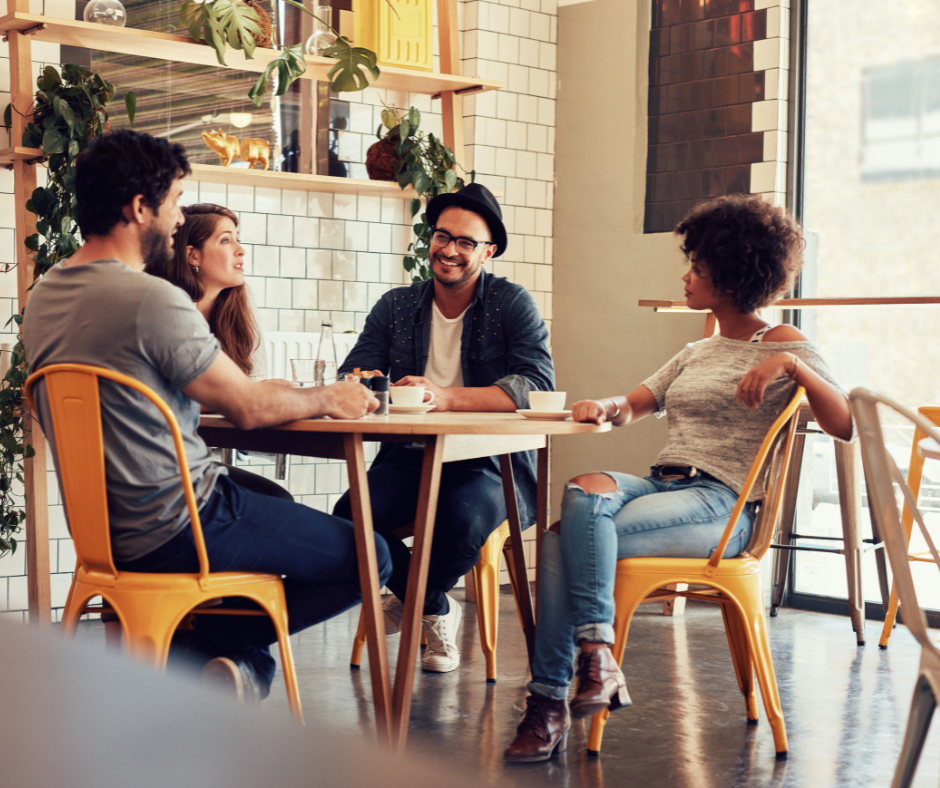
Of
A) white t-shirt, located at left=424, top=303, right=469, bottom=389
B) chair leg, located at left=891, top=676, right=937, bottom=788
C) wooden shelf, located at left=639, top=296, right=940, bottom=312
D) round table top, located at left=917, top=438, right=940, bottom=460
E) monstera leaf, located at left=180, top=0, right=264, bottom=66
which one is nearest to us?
chair leg, located at left=891, top=676, right=937, bottom=788

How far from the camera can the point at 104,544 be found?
204 centimetres

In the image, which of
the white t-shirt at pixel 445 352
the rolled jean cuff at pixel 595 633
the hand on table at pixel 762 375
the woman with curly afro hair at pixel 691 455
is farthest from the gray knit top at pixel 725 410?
the white t-shirt at pixel 445 352

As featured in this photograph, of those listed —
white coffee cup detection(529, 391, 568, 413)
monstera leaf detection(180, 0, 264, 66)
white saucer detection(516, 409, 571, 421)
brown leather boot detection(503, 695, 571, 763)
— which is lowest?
brown leather boot detection(503, 695, 571, 763)

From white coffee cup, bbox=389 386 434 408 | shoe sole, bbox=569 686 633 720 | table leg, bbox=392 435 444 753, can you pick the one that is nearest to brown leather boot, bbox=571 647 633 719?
shoe sole, bbox=569 686 633 720

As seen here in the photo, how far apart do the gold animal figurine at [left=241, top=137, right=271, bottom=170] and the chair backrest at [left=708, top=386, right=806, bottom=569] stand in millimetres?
2448

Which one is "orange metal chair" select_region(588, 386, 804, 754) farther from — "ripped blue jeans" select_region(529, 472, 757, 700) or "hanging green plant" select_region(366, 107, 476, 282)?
"hanging green plant" select_region(366, 107, 476, 282)

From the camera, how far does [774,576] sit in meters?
4.45

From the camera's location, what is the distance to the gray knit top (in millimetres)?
2639

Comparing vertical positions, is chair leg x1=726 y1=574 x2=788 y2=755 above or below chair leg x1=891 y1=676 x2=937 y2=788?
below

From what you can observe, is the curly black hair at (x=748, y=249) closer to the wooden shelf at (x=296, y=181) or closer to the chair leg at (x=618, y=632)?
the chair leg at (x=618, y=632)

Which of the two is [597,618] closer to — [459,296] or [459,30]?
[459,296]

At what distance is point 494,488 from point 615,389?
1.94m

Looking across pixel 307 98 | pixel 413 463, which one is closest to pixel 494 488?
pixel 413 463

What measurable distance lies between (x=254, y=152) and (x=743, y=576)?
262 centimetres
